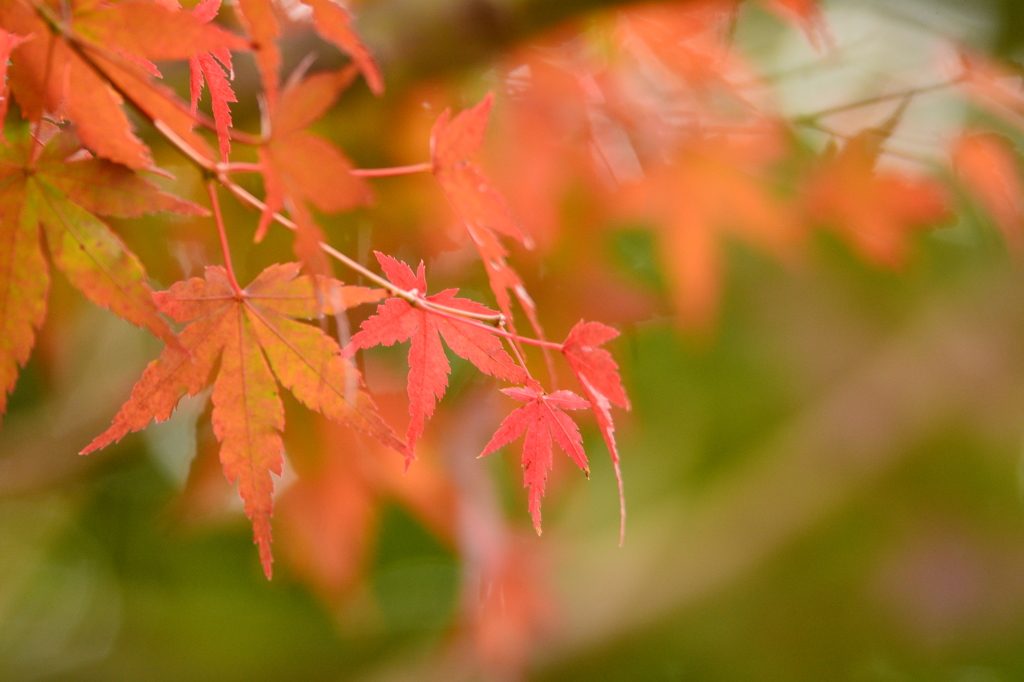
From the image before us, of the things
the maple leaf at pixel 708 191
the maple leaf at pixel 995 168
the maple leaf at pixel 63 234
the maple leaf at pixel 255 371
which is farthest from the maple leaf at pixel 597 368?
the maple leaf at pixel 995 168

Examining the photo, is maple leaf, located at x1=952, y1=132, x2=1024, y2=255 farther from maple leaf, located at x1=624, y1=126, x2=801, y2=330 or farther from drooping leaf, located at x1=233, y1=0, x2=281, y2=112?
drooping leaf, located at x1=233, y1=0, x2=281, y2=112

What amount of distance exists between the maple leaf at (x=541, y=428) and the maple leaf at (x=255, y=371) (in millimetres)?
70

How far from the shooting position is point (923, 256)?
3.71 m

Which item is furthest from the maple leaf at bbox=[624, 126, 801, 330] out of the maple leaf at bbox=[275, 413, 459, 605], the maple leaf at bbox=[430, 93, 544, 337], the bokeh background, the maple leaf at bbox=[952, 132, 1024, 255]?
the maple leaf at bbox=[430, 93, 544, 337]

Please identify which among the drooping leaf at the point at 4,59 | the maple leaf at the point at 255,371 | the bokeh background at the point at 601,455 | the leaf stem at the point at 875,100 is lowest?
the bokeh background at the point at 601,455

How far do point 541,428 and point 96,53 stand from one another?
0.30 meters

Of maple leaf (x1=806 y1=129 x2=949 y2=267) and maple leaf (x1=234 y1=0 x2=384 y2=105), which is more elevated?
maple leaf (x1=234 y1=0 x2=384 y2=105)

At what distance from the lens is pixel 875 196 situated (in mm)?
1035

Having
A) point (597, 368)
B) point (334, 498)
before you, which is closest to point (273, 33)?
point (597, 368)

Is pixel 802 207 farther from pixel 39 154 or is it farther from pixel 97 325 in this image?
pixel 97 325

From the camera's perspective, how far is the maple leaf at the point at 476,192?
390 mm

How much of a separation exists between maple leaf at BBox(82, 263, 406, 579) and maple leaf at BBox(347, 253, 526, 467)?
16 millimetres

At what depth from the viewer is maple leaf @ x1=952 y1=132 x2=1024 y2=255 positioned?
38.2 inches

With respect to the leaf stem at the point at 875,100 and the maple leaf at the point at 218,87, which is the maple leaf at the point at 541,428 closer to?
the maple leaf at the point at 218,87
